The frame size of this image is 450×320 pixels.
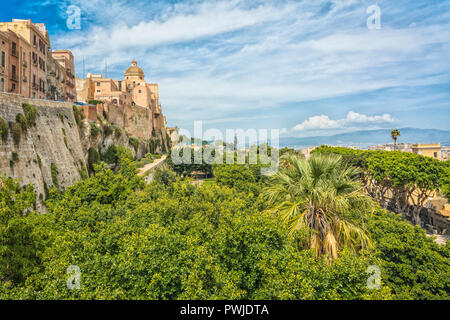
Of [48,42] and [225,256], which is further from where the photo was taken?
[48,42]

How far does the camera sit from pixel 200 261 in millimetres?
6426

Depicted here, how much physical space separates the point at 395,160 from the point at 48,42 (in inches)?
2015

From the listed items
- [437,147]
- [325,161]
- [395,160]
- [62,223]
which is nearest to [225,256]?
[325,161]

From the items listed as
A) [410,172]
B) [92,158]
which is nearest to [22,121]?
[92,158]

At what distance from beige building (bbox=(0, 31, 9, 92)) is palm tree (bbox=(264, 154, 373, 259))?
104 feet

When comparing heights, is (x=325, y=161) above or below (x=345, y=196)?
above

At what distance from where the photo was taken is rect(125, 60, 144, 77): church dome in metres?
81.6

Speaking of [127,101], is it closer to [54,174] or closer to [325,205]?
[54,174]

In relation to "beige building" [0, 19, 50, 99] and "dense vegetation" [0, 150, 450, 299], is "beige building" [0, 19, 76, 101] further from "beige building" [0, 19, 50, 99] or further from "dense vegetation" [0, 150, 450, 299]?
"dense vegetation" [0, 150, 450, 299]

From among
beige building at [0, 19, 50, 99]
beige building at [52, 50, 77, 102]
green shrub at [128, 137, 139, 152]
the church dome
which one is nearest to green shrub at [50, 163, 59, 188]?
beige building at [0, 19, 50, 99]

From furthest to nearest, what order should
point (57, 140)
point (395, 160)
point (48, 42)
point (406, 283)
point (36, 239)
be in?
point (48, 42) < point (395, 160) < point (57, 140) < point (406, 283) < point (36, 239)

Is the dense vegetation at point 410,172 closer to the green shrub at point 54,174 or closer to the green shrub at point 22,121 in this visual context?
the green shrub at point 54,174
